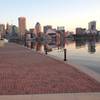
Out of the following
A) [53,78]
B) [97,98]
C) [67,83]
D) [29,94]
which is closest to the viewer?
[97,98]

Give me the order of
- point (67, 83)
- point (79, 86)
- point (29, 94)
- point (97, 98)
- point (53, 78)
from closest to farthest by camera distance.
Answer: point (97, 98) → point (29, 94) → point (79, 86) → point (67, 83) → point (53, 78)

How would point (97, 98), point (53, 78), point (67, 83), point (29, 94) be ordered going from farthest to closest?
point (53, 78) < point (67, 83) < point (29, 94) < point (97, 98)

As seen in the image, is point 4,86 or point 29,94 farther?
point 4,86

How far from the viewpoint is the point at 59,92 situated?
1155cm

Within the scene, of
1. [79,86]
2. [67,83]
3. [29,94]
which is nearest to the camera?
[29,94]

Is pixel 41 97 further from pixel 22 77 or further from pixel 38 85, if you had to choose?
pixel 22 77

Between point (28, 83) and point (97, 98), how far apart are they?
165 inches

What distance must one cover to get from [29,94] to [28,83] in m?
2.54

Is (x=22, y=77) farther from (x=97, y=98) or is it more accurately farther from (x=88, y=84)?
(x=97, y=98)

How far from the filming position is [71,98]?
10.4 m

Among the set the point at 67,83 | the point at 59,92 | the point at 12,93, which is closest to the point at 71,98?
the point at 59,92

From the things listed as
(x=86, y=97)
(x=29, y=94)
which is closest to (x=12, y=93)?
(x=29, y=94)

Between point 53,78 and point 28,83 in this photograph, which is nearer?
point 28,83

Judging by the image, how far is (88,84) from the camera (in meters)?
13.3
